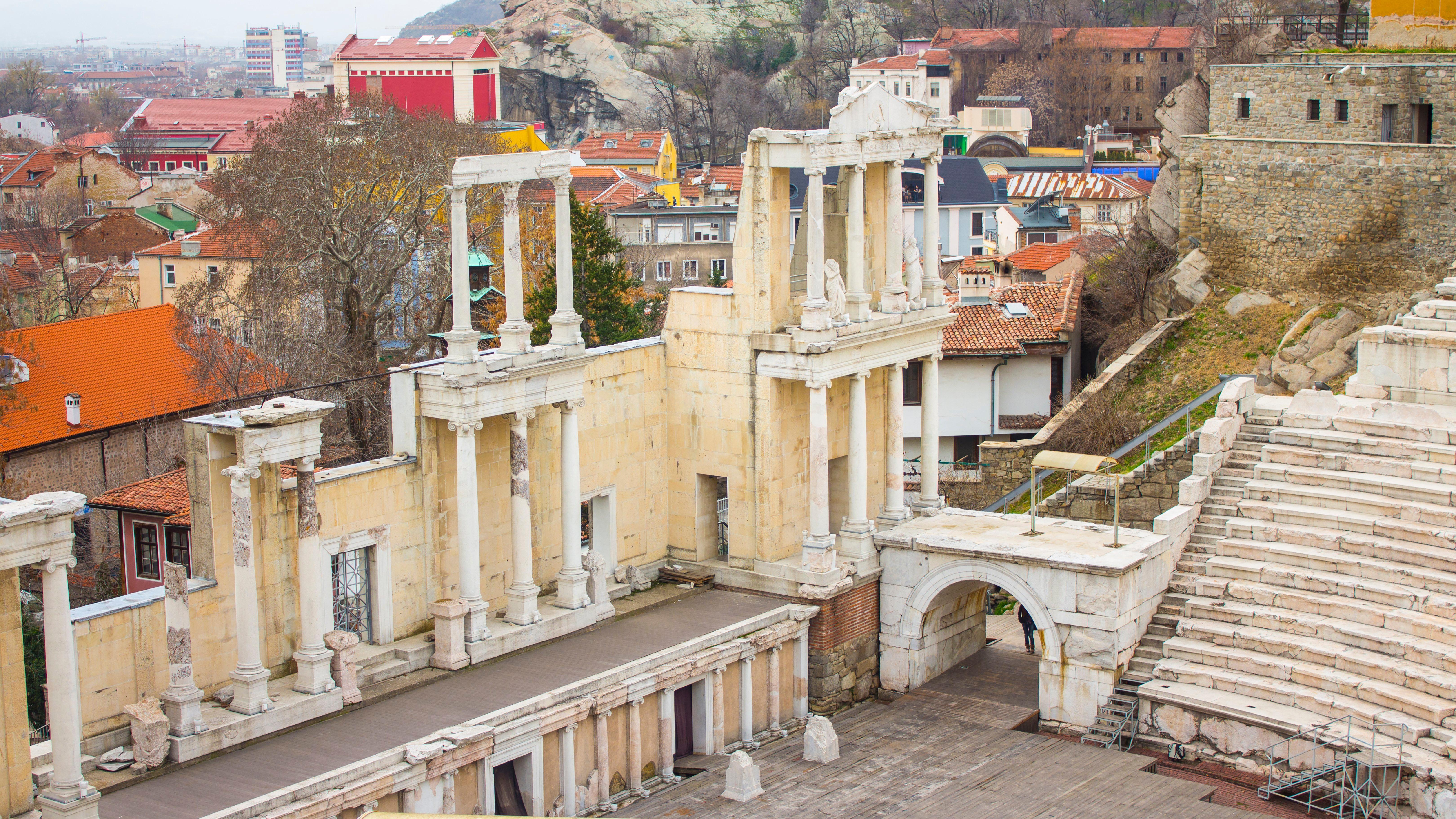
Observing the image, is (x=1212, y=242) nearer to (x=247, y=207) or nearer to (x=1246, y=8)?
(x=247, y=207)

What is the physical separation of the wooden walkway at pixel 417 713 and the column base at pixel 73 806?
64cm

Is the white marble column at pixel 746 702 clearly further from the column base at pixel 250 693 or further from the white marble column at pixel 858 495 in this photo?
the column base at pixel 250 693

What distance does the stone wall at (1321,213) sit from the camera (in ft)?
140

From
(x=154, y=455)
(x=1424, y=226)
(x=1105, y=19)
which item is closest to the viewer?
(x=1424, y=226)

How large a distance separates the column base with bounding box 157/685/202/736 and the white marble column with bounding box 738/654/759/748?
31.0 ft

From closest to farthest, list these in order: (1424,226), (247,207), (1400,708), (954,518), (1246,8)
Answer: (1400,708) < (954,518) < (1424,226) < (247,207) < (1246,8)

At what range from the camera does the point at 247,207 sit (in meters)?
52.3

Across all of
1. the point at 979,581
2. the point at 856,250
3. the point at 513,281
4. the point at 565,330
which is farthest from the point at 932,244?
the point at 513,281

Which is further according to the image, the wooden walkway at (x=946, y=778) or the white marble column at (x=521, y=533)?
the white marble column at (x=521, y=533)

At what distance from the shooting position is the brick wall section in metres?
31.9

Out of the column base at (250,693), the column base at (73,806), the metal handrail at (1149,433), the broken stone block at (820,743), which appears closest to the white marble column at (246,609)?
the column base at (250,693)

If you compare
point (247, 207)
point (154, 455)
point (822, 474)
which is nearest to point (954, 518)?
point (822, 474)

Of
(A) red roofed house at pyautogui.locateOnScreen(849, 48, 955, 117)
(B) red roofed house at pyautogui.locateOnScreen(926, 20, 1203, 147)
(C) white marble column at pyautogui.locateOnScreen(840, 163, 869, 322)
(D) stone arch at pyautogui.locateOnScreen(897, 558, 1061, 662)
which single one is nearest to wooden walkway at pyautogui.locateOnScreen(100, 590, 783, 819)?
(D) stone arch at pyautogui.locateOnScreen(897, 558, 1061, 662)

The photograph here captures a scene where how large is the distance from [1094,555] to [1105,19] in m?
113
